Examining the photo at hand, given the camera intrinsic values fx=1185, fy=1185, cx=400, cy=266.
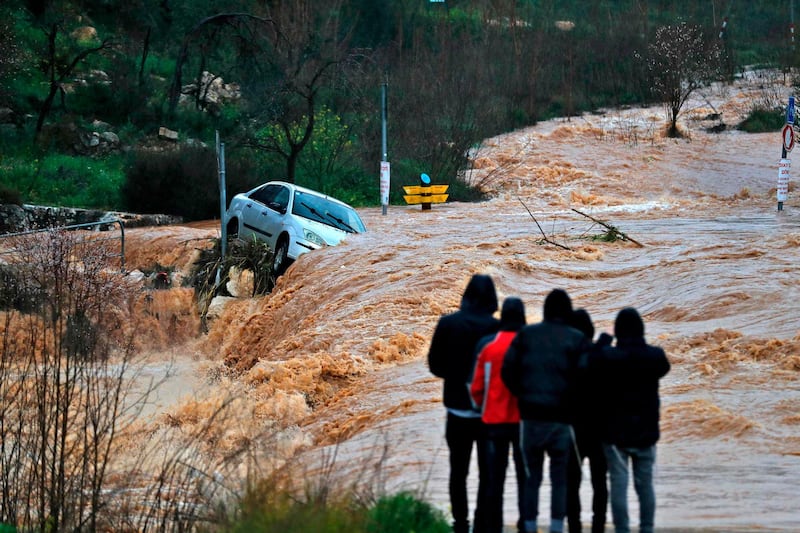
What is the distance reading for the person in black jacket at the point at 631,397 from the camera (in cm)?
681

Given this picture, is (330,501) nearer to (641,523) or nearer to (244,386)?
(641,523)

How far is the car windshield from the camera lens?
20844mm

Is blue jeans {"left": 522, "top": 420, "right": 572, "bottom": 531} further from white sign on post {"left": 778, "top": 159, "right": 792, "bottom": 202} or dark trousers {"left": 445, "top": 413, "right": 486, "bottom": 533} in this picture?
white sign on post {"left": 778, "top": 159, "right": 792, "bottom": 202}

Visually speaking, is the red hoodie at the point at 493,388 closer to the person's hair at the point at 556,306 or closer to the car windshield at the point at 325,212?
the person's hair at the point at 556,306

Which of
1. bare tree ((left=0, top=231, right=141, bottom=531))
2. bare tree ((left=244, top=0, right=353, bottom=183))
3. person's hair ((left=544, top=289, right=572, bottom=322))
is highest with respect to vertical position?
bare tree ((left=244, top=0, right=353, bottom=183))

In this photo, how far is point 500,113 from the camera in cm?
4728

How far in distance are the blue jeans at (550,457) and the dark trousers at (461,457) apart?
0.33 meters

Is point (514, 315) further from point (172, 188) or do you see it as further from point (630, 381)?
point (172, 188)

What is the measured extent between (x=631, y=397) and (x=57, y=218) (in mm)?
24867

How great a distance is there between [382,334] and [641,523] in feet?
32.1

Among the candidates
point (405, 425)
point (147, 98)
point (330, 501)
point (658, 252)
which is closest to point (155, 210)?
point (147, 98)

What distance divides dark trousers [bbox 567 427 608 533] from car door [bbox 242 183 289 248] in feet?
45.9

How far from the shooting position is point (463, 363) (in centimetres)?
723

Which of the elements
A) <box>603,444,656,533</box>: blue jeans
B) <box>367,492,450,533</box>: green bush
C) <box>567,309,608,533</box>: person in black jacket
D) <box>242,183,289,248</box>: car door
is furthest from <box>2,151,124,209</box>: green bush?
<box>603,444,656,533</box>: blue jeans
